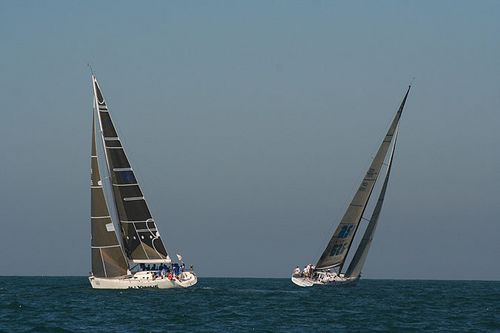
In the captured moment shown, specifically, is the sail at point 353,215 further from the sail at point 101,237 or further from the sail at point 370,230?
the sail at point 101,237

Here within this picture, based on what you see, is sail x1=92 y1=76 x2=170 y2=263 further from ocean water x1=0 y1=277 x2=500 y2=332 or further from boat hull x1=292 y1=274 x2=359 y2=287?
boat hull x1=292 y1=274 x2=359 y2=287

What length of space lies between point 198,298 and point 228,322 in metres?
20.3

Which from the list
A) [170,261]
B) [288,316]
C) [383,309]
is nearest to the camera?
[288,316]

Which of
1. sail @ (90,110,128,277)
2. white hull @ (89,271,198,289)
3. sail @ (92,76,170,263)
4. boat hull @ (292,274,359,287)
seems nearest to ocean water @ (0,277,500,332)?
white hull @ (89,271,198,289)

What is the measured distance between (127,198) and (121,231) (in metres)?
2.49

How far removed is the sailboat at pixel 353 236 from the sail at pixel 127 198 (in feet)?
57.1

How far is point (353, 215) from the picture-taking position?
298ft

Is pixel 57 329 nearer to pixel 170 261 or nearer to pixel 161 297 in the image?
pixel 161 297

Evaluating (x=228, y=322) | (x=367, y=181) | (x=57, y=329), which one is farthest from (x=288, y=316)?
(x=367, y=181)

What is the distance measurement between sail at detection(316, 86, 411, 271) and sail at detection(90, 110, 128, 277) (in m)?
21.1

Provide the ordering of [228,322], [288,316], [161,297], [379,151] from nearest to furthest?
[228,322], [288,316], [161,297], [379,151]

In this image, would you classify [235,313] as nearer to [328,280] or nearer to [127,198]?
[127,198]

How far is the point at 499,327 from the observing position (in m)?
56.3

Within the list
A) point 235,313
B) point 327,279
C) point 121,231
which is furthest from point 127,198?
point 235,313
